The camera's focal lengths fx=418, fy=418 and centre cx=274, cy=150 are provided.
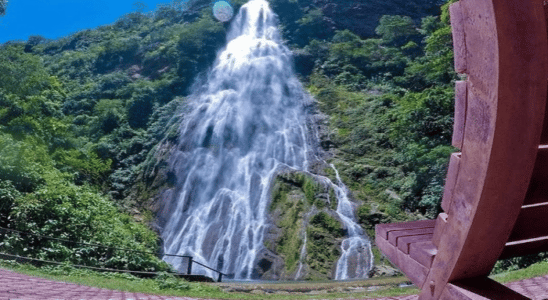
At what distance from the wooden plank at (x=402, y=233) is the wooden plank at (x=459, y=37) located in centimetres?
76

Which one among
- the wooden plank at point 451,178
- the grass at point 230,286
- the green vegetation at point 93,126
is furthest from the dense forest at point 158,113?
the wooden plank at point 451,178

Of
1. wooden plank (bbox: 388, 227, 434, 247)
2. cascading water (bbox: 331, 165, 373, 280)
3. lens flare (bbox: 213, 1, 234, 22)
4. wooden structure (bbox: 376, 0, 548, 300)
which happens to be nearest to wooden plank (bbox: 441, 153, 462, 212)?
wooden structure (bbox: 376, 0, 548, 300)

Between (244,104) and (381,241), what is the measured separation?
24326 mm

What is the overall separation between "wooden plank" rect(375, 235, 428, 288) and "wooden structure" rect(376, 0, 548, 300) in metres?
0.03

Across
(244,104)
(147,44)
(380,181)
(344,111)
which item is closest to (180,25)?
(147,44)

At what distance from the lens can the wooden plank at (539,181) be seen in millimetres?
1365

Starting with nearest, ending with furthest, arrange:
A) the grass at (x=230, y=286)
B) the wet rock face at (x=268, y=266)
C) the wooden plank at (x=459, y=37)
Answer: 1. the wooden plank at (x=459, y=37)
2. the grass at (x=230, y=286)
3. the wet rock face at (x=268, y=266)

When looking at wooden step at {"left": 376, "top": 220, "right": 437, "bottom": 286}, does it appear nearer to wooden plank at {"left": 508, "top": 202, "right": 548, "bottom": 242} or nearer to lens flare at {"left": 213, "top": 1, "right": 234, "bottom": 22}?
wooden plank at {"left": 508, "top": 202, "right": 548, "bottom": 242}

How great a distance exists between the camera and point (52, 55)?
44688 mm

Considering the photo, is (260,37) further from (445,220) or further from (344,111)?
(445,220)

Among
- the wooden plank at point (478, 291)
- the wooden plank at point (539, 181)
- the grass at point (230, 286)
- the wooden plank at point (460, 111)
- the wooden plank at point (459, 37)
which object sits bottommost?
the grass at point (230, 286)

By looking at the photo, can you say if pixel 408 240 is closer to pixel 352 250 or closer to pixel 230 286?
pixel 230 286

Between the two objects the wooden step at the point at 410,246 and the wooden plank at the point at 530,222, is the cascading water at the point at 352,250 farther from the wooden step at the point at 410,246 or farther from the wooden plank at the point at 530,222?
the wooden plank at the point at 530,222

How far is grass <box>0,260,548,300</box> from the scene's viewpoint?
25.1 ft
